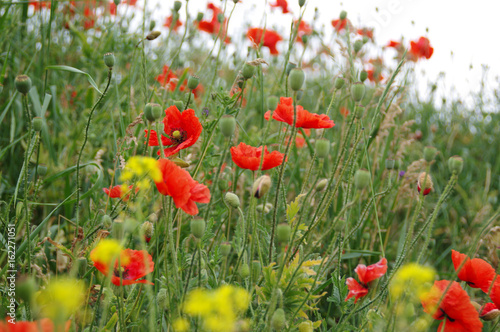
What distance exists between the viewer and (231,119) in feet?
3.40

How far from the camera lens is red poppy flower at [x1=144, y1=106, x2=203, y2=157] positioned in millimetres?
1236

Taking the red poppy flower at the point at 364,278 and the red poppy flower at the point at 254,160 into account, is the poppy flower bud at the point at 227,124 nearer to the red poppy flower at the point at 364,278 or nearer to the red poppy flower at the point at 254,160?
the red poppy flower at the point at 254,160

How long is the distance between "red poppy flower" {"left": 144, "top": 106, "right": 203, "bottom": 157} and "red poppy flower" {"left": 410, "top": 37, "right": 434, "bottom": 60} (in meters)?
2.16

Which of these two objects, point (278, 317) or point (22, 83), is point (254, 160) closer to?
point (278, 317)

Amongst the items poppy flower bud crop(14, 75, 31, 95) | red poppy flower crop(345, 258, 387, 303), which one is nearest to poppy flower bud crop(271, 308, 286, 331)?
red poppy flower crop(345, 258, 387, 303)

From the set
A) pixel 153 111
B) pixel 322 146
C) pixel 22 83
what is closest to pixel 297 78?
pixel 322 146

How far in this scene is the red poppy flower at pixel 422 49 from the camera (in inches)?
113

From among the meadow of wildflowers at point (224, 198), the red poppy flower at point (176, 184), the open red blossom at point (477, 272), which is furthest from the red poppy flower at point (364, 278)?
the red poppy flower at point (176, 184)

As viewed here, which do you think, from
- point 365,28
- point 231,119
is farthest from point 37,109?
point 365,28

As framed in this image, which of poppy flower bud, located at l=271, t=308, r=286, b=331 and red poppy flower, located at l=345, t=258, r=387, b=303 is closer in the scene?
poppy flower bud, located at l=271, t=308, r=286, b=331

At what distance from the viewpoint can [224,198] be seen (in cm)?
121

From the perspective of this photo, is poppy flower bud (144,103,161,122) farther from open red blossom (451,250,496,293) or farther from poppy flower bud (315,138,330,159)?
open red blossom (451,250,496,293)

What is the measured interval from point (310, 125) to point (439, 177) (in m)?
1.77

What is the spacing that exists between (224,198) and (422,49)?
7.59 ft
